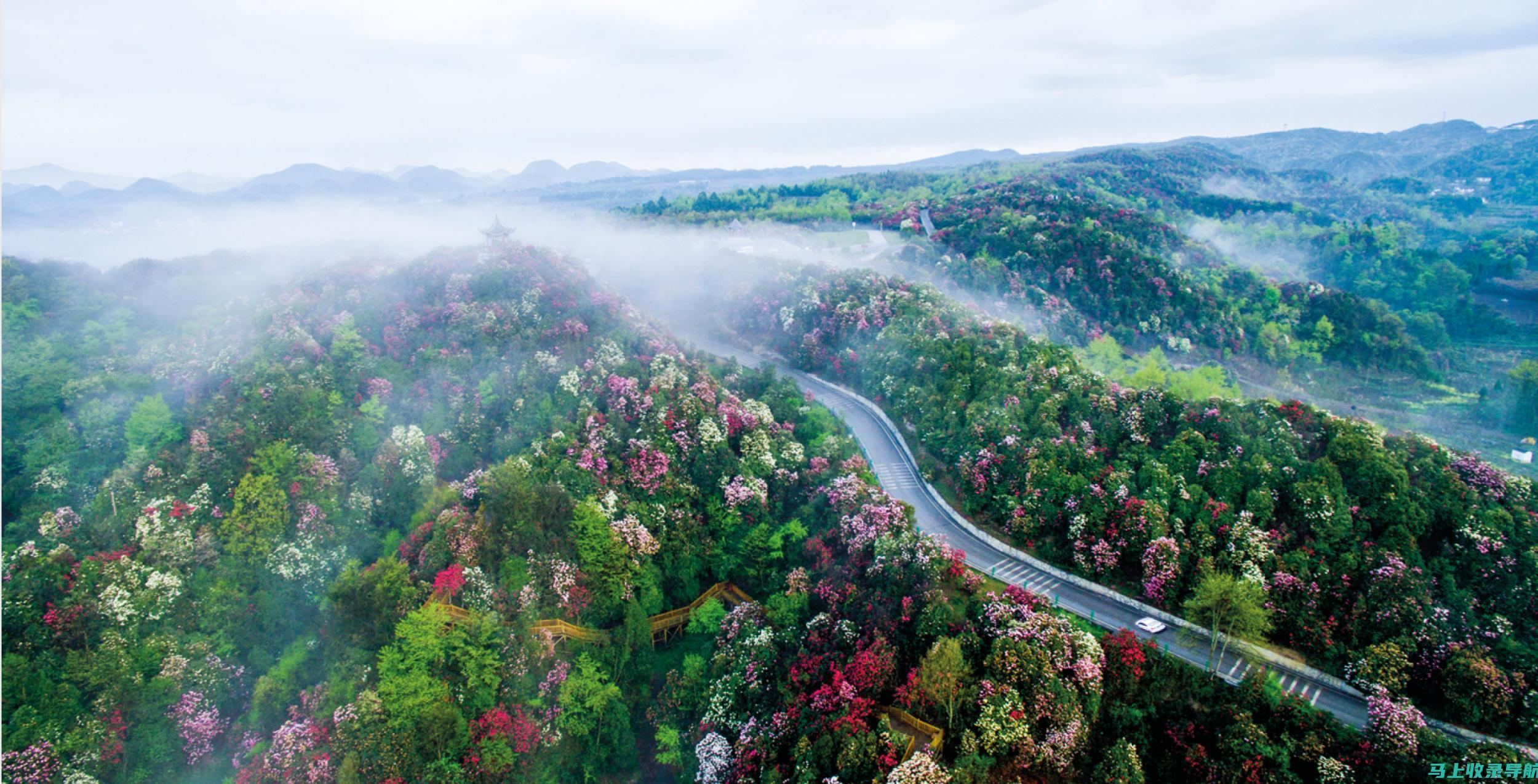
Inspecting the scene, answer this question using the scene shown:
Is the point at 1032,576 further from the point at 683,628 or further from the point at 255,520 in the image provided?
the point at 255,520

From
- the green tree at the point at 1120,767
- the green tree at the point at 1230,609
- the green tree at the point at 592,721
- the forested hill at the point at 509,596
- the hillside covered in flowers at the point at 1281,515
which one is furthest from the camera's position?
the green tree at the point at 592,721

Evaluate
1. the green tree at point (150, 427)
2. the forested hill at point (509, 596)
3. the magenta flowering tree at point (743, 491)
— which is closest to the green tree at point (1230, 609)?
the forested hill at point (509, 596)

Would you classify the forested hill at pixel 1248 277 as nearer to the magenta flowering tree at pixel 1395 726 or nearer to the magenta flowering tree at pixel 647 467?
the magenta flowering tree at pixel 1395 726

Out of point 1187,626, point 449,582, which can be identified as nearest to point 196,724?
point 449,582

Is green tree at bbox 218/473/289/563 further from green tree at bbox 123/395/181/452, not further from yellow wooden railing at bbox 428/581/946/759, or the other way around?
yellow wooden railing at bbox 428/581/946/759

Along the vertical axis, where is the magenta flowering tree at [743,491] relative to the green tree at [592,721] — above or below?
above
